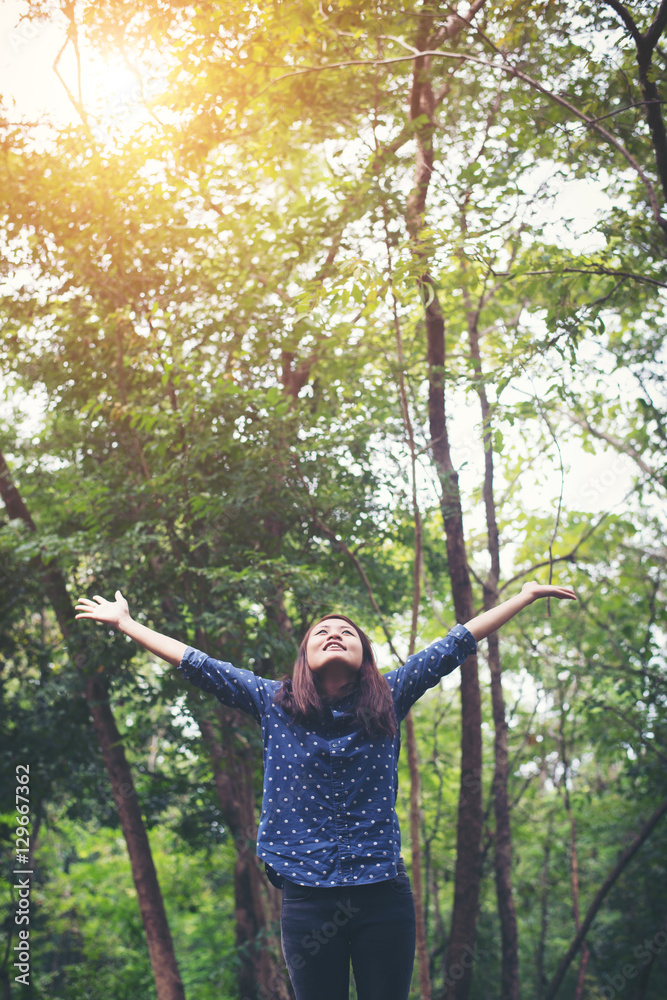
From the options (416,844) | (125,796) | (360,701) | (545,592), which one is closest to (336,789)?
(360,701)

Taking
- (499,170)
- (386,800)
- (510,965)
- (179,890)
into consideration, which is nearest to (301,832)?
(386,800)

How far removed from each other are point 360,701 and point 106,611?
2.65ft

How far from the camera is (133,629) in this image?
2.00 metres

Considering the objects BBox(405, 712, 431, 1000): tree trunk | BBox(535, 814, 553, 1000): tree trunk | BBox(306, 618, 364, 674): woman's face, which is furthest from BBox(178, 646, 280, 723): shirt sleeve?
BBox(535, 814, 553, 1000): tree trunk

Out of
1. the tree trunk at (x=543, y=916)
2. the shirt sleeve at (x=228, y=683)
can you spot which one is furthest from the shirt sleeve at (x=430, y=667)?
the tree trunk at (x=543, y=916)

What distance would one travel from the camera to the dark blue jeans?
1.68 metres

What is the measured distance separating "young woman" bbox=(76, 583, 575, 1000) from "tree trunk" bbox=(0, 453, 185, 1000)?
3372mm

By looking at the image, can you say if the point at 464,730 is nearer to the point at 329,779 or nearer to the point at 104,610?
the point at 329,779

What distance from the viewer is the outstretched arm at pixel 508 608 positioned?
200 centimetres

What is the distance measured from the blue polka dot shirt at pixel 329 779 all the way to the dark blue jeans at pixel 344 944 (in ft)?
0.21

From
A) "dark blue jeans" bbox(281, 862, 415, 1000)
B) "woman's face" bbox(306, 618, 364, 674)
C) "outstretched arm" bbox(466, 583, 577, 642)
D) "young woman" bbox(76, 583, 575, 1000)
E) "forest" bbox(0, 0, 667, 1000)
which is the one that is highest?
"forest" bbox(0, 0, 667, 1000)

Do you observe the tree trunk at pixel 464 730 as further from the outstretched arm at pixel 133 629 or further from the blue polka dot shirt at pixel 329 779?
the outstretched arm at pixel 133 629

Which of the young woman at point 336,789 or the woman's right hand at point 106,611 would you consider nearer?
the young woman at point 336,789

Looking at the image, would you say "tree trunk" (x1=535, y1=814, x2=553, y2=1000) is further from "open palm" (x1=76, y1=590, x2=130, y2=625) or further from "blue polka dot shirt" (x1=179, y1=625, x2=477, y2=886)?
"open palm" (x1=76, y1=590, x2=130, y2=625)
